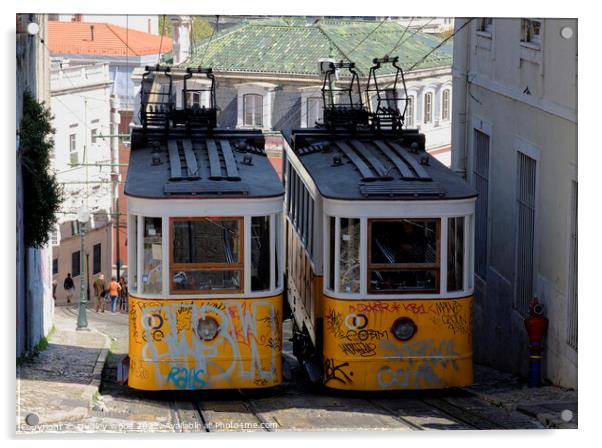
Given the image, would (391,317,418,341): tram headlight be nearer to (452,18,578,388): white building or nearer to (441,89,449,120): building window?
(452,18,578,388): white building

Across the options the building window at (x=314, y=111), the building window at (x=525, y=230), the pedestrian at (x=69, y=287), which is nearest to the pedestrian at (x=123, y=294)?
the pedestrian at (x=69, y=287)

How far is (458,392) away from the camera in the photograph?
771 inches

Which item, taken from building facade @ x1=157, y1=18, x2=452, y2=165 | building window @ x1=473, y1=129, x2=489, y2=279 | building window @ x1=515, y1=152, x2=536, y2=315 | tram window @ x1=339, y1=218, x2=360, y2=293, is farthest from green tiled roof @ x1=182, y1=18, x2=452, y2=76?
tram window @ x1=339, y1=218, x2=360, y2=293

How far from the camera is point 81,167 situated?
1944 centimetres

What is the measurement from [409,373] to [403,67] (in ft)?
8.32

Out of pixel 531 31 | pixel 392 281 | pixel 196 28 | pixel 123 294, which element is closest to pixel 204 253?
pixel 123 294

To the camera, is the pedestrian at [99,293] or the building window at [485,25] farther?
the building window at [485,25]

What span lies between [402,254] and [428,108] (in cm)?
175

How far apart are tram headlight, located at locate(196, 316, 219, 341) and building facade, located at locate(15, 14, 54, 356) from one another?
1.23 metres

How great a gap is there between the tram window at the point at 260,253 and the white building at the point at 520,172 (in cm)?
208

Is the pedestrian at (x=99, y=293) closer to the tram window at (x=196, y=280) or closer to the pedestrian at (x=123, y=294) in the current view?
the pedestrian at (x=123, y=294)

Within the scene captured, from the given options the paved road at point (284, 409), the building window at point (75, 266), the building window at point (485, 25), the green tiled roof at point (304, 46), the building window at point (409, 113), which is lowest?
the paved road at point (284, 409)

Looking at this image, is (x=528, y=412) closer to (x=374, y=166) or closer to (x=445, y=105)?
(x=374, y=166)

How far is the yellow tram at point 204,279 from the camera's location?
62.3 ft
